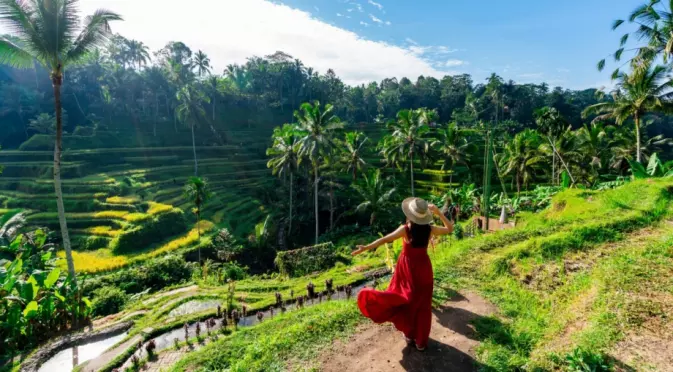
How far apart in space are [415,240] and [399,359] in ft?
5.16

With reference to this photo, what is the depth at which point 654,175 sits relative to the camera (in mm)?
14258

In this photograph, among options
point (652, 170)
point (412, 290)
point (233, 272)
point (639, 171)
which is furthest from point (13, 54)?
point (652, 170)

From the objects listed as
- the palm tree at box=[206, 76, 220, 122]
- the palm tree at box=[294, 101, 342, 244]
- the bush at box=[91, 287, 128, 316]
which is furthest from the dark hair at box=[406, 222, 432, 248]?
the palm tree at box=[206, 76, 220, 122]

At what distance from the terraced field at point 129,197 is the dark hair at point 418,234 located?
19.4 metres

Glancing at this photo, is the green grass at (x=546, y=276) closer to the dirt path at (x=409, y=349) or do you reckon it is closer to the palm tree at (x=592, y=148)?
the dirt path at (x=409, y=349)

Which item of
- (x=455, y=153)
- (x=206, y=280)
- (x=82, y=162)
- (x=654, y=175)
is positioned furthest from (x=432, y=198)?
(x=82, y=162)

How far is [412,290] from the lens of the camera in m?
4.35

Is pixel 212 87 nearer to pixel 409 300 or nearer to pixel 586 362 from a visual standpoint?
pixel 409 300

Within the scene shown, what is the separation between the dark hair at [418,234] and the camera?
14.2 ft

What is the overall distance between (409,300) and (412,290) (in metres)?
0.13

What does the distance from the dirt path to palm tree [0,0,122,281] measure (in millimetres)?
11031

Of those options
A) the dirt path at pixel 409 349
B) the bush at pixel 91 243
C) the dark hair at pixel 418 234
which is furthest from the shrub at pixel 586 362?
the bush at pixel 91 243

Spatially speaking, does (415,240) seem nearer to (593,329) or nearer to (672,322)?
(593,329)

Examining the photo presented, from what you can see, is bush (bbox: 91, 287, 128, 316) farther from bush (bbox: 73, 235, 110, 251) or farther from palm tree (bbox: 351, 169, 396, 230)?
palm tree (bbox: 351, 169, 396, 230)
